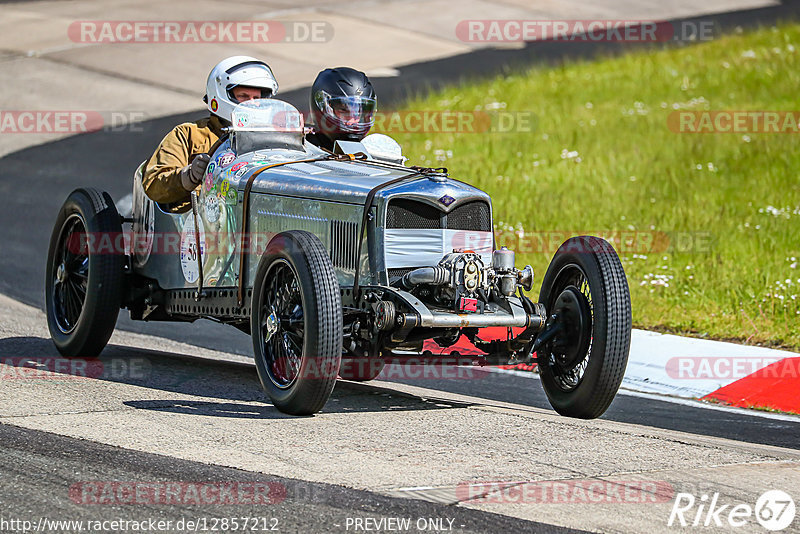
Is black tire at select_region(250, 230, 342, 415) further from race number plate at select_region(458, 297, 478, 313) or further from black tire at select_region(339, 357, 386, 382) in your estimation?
black tire at select_region(339, 357, 386, 382)

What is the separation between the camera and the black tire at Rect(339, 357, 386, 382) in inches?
332

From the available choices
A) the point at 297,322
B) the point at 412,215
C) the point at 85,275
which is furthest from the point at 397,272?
the point at 85,275

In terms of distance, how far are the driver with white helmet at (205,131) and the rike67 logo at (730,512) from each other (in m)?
4.11

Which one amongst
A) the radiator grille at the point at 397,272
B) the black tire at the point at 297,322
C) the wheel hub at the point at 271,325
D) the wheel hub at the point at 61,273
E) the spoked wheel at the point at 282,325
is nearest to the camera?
the black tire at the point at 297,322

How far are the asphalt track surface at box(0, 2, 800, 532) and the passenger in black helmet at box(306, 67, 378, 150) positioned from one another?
183 centimetres

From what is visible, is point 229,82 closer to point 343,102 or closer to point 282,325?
point 343,102

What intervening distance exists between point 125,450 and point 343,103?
3261 millimetres

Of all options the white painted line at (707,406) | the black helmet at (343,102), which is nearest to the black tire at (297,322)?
the black helmet at (343,102)

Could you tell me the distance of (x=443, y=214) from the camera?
7.20 meters

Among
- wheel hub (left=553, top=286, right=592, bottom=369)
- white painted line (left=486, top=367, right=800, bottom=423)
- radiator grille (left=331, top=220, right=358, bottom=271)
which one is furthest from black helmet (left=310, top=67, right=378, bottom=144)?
white painted line (left=486, top=367, right=800, bottom=423)

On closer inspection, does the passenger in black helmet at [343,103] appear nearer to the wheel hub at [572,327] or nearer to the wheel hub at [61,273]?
the wheel hub at [572,327]

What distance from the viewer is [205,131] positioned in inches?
336

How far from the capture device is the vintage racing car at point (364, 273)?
6750mm

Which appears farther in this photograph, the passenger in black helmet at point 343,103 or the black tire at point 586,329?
Result: the passenger in black helmet at point 343,103
